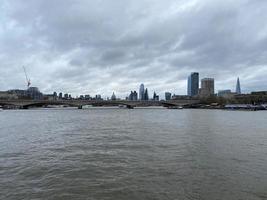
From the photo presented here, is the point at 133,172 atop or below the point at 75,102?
below

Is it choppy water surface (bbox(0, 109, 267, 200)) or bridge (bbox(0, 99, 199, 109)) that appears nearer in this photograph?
choppy water surface (bbox(0, 109, 267, 200))

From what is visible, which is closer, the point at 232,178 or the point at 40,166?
the point at 232,178

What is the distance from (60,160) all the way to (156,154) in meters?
6.63

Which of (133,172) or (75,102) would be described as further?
(75,102)

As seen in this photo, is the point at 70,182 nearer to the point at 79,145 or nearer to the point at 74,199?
the point at 74,199

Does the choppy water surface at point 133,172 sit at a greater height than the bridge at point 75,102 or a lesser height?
lesser

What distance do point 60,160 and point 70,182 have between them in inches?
234

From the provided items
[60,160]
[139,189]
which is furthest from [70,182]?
[60,160]

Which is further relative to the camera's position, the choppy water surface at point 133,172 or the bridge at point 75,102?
the bridge at point 75,102

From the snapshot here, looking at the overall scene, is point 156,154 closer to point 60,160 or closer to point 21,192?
point 60,160

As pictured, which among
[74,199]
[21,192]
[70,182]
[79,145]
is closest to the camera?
[74,199]

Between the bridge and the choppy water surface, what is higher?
the bridge

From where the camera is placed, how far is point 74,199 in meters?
13.1

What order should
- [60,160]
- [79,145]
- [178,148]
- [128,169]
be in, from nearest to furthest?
[128,169], [60,160], [178,148], [79,145]
